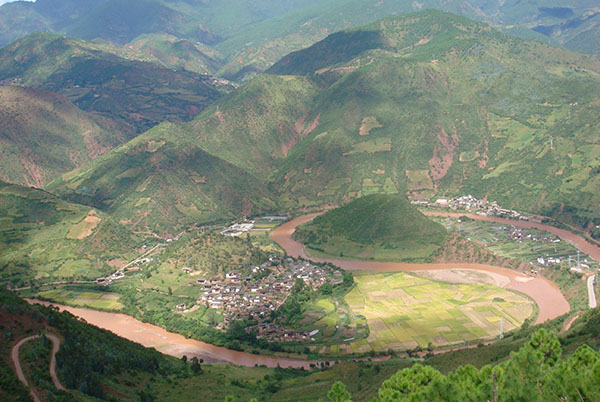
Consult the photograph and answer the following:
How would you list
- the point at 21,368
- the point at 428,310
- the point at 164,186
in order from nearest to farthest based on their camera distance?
the point at 21,368, the point at 428,310, the point at 164,186

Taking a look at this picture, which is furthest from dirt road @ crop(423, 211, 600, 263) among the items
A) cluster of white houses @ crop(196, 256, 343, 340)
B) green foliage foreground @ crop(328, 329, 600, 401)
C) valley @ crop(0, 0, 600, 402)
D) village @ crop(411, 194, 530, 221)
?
green foliage foreground @ crop(328, 329, 600, 401)

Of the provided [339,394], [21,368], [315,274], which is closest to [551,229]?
[315,274]

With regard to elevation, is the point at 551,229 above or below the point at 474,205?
above

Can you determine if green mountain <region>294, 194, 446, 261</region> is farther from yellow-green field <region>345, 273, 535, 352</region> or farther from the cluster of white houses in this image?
yellow-green field <region>345, 273, 535, 352</region>

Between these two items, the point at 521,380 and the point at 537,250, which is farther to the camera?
the point at 537,250

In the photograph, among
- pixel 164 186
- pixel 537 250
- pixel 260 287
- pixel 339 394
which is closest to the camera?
pixel 339 394

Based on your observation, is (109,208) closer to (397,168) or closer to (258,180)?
(258,180)

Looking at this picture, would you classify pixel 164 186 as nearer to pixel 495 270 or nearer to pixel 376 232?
pixel 376 232

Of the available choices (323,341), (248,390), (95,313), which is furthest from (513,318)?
(95,313)

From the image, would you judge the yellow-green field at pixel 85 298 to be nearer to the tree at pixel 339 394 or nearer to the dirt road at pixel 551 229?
the tree at pixel 339 394
